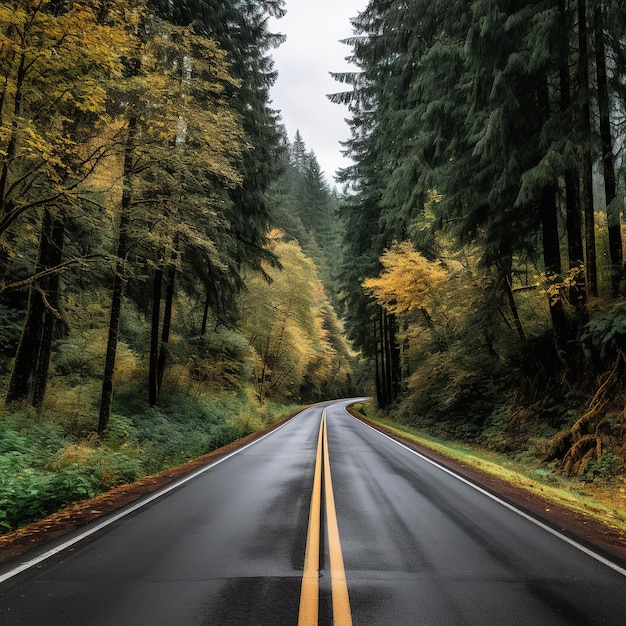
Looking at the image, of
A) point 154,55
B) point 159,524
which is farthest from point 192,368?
point 159,524

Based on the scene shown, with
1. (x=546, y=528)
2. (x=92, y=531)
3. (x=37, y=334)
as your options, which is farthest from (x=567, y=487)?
(x=37, y=334)

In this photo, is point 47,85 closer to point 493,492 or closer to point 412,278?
point 493,492

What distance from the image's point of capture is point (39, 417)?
33.2 ft

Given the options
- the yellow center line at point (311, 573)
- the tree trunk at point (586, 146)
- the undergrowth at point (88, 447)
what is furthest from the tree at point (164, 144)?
the tree trunk at point (586, 146)

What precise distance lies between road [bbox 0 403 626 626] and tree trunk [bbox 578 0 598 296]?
7260 mm

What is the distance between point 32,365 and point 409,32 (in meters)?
15.8

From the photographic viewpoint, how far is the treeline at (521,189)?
33.6ft

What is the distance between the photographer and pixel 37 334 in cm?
1069

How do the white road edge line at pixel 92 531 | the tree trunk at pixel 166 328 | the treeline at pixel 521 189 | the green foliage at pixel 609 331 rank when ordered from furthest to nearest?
the tree trunk at pixel 166 328, the treeline at pixel 521 189, the green foliage at pixel 609 331, the white road edge line at pixel 92 531

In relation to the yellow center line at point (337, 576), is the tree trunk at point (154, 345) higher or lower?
higher

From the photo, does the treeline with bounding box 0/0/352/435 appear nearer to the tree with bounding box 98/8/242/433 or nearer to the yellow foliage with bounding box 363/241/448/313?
the tree with bounding box 98/8/242/433

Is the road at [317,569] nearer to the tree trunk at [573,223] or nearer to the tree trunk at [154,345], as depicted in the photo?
the tree trunk at [573,223]

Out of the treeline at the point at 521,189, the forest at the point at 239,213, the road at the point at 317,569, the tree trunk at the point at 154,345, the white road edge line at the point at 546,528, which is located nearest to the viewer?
the road at the point at 317,569

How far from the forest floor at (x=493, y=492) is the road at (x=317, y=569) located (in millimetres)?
388
